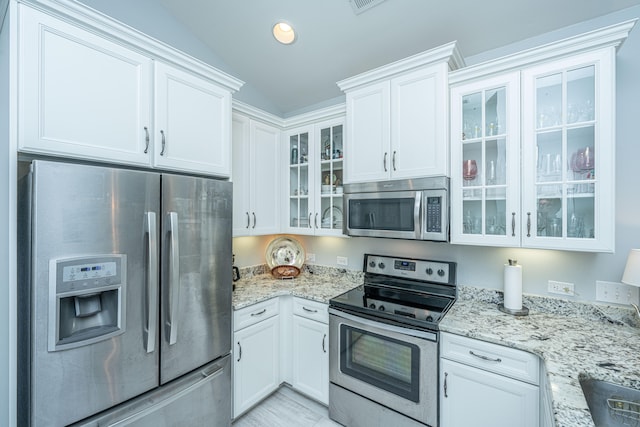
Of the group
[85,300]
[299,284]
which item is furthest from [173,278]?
[299,284]

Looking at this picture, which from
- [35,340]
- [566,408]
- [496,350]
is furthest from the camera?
[496,350]

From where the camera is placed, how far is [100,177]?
1.29 metres

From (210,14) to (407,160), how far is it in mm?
1964

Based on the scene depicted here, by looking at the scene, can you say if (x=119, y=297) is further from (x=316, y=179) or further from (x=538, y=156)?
(x=538, y=156)

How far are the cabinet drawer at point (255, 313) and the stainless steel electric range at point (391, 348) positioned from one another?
52 centimetres

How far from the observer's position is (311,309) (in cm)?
225

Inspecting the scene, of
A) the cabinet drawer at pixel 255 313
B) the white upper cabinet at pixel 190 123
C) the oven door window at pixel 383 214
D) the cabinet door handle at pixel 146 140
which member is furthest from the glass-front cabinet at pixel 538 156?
the cabinet door handle at pixel 146 140

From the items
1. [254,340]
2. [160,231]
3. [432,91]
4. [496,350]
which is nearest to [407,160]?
[432,91]

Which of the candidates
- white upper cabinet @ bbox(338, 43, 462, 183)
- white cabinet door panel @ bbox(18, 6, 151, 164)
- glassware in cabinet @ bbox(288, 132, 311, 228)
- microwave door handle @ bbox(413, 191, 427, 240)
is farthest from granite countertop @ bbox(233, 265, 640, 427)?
white cabinet door panel @ bbox(18, 6, 151, 164)

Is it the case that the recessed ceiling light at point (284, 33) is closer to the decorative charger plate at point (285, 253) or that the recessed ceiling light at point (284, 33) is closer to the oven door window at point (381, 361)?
the decorative charger plate at point (285, 253)

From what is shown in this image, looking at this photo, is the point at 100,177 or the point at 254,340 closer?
the point at 100,177

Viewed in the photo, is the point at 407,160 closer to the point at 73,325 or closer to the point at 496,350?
the point at 496,350

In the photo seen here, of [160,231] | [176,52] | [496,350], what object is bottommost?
[496,350]

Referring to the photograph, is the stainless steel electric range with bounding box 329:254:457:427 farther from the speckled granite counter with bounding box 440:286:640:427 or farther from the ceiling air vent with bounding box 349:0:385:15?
the ceiling air vent with bounding box 349:0:385:15
